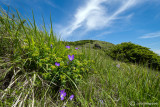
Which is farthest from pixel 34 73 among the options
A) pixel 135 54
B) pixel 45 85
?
pixel 135 54

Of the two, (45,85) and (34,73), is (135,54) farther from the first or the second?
(34,73)

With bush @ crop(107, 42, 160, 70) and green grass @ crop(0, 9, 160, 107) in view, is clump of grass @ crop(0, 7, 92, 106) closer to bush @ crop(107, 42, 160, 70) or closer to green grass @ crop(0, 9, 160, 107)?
green grass @ crop(0, 9, 160, 107)

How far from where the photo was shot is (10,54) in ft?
6.59

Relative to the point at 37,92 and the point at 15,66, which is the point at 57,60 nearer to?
the point at 37,92

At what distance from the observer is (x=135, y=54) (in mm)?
6211

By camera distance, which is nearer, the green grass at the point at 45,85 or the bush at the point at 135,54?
the green grass at the point at 45,85

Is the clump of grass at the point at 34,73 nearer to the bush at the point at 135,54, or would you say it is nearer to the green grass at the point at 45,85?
the green grass at the point at 45,85

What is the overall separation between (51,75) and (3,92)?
73 centimetres

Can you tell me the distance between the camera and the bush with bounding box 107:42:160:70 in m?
5.94

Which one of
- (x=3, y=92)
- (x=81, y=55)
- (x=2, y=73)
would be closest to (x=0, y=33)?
(x=2, y=73)

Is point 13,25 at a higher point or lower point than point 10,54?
higher

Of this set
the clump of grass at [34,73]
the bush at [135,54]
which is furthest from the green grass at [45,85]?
the bush at [135,54]

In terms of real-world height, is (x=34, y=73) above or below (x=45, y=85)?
above

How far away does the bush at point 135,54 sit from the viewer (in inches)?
234
